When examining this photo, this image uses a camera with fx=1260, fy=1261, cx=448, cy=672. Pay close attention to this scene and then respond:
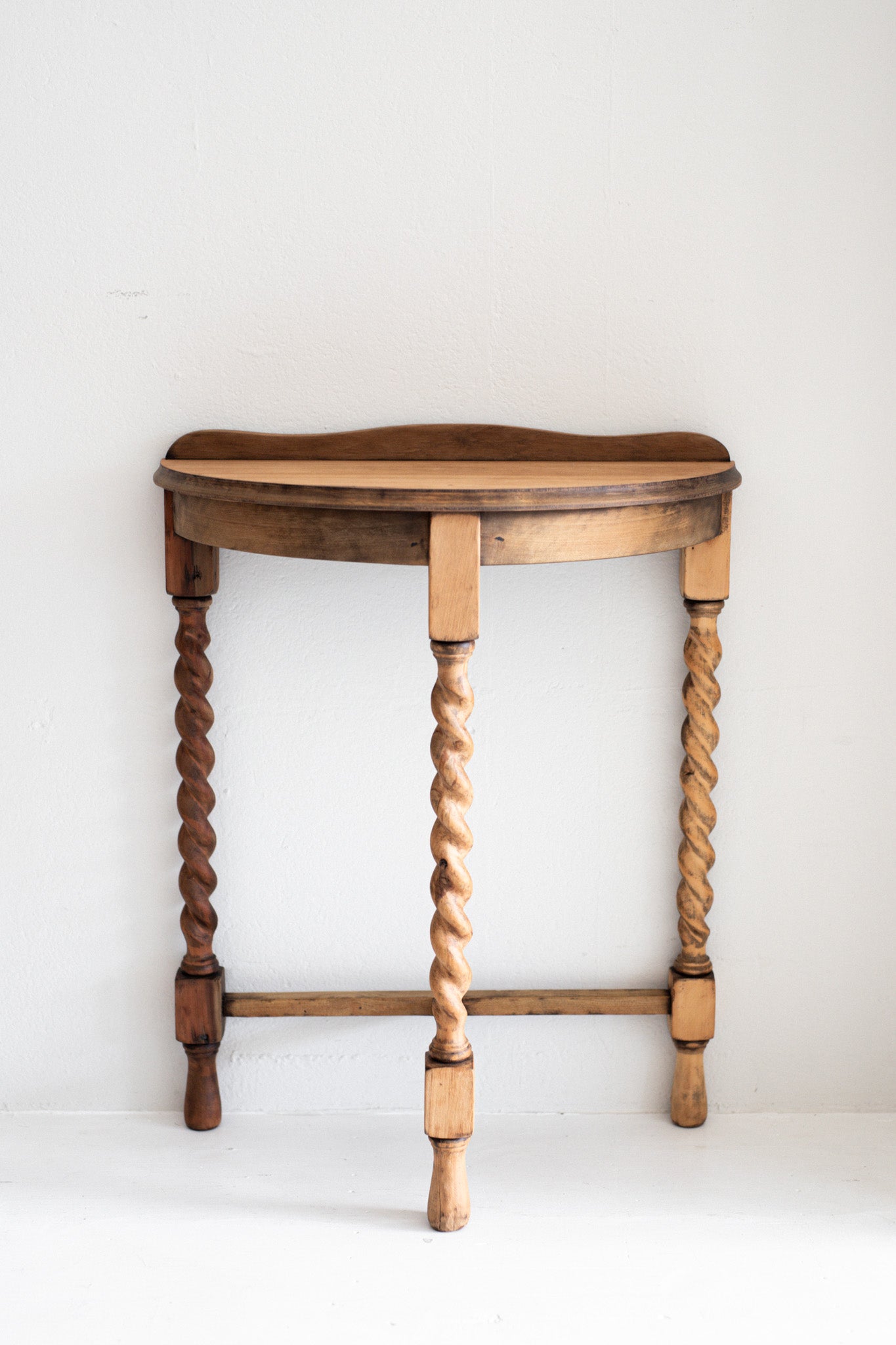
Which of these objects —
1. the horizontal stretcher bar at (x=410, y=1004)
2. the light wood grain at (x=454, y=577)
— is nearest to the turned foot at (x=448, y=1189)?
the horizontal stretcher bar at (x=410, y=1004)

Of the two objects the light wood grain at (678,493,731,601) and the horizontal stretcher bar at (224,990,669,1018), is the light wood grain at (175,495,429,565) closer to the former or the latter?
the light wood grain at (678,493,731,601)

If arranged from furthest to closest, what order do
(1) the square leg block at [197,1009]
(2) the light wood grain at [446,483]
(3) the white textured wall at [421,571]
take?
(1) the square leg block at [197,1009]
(3) the white textured wall at [421,571]
(2) the light wood grain at [446,483]

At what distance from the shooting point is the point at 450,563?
1623 millimetres

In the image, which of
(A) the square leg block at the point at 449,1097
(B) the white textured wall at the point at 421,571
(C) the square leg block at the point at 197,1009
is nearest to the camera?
(A) the square leg block at the point at 449,1097

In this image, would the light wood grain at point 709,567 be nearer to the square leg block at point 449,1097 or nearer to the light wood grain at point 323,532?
the light wood grain at point 323,532

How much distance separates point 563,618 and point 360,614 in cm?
34

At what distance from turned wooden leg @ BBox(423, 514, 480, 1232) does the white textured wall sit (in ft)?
1.25

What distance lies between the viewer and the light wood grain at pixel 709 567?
2.01 meters

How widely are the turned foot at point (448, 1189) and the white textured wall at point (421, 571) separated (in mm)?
367

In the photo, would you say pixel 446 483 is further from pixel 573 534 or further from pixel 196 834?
pixel 196 834

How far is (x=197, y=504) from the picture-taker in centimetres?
183

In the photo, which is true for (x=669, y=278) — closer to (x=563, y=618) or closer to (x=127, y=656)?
(x=563, y=618)

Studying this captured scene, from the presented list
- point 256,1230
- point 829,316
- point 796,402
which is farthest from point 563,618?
point 256,1230

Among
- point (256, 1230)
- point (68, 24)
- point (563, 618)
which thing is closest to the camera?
point (256, 1230)
